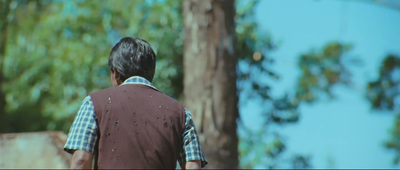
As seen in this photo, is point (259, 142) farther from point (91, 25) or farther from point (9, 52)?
point (9, 52)

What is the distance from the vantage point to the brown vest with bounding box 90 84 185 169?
3.11 m

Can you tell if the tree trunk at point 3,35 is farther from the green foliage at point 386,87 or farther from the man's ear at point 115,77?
the man's ear at point 115,77

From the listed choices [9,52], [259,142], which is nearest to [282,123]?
[259,142]

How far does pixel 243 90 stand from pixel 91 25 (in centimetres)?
403

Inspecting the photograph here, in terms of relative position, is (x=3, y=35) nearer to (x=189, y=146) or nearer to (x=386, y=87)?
(x=386, y=87)

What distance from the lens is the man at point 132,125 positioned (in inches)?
122

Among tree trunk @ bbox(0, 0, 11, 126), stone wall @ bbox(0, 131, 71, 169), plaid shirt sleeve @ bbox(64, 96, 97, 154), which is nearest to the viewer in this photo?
plaid shirt sleeve @ bbox(64, 96, 97, 154)

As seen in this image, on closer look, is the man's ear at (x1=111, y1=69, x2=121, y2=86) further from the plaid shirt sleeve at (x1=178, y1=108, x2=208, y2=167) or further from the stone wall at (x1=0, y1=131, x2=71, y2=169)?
the stone wall at (x1=0, y1=131, x2=71, y2=169)

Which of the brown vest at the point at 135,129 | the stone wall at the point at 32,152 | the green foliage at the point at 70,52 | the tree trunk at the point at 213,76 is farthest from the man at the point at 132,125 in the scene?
the green foliage at the point at 70,52

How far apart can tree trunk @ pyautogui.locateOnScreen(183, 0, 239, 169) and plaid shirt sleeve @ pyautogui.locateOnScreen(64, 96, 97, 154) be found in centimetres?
436

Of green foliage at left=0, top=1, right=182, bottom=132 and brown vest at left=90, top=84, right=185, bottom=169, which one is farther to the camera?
green foliage at left=0, top=1, right=182, bottom=132

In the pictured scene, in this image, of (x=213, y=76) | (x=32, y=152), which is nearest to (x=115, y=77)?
(x=32, y=152)

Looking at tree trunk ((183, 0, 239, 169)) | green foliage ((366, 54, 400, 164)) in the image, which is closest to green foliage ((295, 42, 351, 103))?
green foliage ((366, 54, 400, 164))

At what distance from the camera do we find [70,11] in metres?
16.9
